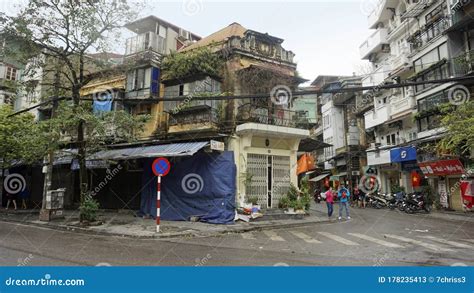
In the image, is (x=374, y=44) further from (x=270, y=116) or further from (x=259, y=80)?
(x=270, y=116)

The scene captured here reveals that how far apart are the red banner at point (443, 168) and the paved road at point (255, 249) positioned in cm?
947

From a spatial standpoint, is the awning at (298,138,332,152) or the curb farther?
the awning at (298,138,332,152)

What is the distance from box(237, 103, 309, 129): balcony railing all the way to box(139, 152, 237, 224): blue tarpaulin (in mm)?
2485

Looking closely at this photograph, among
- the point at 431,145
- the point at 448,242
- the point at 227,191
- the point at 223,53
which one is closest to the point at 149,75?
the point at 223,53

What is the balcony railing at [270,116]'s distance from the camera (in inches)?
654

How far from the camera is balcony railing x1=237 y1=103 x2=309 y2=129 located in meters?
16.6

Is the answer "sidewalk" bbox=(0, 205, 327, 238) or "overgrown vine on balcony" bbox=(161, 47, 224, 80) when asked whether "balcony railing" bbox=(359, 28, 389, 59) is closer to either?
"overgrown vine on balcony" bbox=(161, 47, 224, 80)

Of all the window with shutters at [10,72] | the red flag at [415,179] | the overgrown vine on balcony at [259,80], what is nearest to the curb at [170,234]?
the overgrown vine on balcony at [259,80]

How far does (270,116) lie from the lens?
17.3 metres

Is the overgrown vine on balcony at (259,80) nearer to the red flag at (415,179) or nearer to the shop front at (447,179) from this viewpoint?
the shop front at (447,179)

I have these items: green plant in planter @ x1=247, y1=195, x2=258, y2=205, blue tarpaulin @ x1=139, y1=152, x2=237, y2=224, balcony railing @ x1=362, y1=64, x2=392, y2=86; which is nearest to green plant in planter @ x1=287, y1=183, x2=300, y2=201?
green plant in planter @ x1=247, y1=195, x2=258, y2=205

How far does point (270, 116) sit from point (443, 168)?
13.0 metres

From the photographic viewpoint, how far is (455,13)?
68.8 feet

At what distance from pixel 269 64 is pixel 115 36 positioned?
27.1 feet
